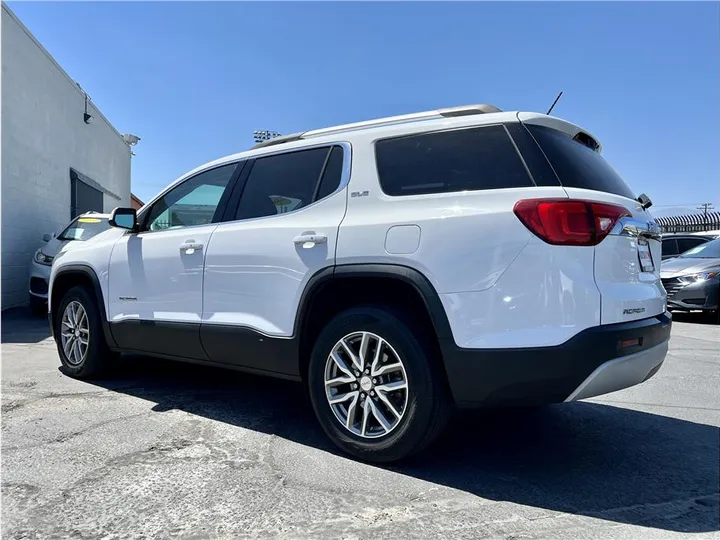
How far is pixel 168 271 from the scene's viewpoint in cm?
401

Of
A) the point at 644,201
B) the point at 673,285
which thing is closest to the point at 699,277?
the point at 673,285

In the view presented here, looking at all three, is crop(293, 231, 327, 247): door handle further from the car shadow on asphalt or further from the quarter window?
the quarter window

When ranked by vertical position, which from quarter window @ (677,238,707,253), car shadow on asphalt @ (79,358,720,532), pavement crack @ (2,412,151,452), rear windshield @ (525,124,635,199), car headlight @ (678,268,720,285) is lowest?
car shadow on asphalt @ (79,358,720,532)

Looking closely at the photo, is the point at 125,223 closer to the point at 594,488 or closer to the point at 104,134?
the point at 594,488

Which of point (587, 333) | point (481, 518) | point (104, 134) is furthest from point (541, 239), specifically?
point (104, 134)

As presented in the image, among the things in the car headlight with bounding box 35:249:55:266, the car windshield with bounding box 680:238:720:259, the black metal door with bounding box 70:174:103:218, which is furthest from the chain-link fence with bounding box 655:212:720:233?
the black metal door with bounding box 70:174:103:218

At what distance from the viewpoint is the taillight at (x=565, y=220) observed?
2.48 meters

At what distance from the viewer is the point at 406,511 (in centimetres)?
240

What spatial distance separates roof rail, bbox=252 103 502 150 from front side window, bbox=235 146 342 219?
0.18 metres

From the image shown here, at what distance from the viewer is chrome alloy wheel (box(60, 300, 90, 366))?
187 inches

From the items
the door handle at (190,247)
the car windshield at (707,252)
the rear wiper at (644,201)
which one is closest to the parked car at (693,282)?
the car windshield at (707,252)

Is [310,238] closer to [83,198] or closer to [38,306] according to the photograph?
[38,306]

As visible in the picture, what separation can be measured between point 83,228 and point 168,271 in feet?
23.9

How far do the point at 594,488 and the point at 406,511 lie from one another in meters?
1.01
